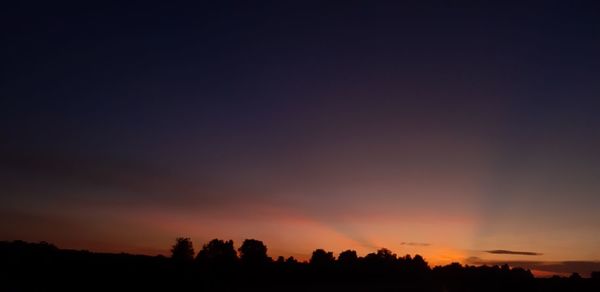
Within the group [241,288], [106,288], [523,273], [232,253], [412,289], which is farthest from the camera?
[523,273]

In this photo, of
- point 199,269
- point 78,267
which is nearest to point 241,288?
point 199,269

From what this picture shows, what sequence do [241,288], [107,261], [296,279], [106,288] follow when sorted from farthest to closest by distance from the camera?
1. [296,279]
2. [241,288]
3. [107,261]
4. [106,288]

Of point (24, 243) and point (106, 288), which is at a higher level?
point (24, 243)

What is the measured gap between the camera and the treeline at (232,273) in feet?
190

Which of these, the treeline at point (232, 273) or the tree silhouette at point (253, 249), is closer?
the treeline at point (232, 273)

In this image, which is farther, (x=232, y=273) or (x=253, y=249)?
(x=253, y=249)

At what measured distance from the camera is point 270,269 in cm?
9325

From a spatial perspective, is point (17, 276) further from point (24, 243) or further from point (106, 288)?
point (24, 243)

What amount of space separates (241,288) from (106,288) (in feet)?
76.4

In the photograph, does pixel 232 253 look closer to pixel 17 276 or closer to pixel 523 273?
pixel 17 276

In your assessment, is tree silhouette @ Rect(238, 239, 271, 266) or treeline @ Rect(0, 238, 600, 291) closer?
treeline @ Rect(0, 238, 600, 291)

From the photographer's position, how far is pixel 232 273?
82062 mm

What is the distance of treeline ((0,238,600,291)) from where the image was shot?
57812 mm

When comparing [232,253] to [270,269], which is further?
[232,253]
